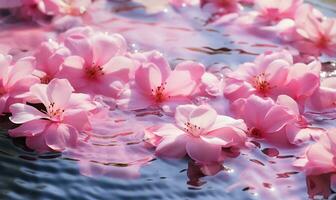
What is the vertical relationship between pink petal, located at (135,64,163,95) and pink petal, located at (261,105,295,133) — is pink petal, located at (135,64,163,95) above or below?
above

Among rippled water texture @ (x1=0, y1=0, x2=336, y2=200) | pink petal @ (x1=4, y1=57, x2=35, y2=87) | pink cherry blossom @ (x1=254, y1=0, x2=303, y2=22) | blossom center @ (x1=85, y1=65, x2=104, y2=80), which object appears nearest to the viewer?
rippled water texture @ (x1=0, y1=0, x2=336, y2=200)

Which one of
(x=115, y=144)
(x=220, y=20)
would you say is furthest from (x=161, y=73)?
(x=220, y=20)

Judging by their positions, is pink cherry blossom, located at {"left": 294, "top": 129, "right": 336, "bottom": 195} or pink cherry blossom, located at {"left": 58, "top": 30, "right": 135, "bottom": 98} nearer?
pink cherry blossom, located at {"left": 294, "top": 129, "right": 336, "bottom": 195}

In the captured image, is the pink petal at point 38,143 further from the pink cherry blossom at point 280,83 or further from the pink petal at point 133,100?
the pink cherry blossom at point 280,83

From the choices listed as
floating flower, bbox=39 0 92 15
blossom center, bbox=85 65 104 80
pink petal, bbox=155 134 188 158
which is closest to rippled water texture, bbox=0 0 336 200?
pink petal, bbox=155 134 188 158

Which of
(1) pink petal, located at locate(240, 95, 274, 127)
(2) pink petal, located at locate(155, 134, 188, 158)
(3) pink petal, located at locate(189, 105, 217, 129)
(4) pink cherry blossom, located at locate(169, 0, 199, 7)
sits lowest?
(2) pink petal, located at locate(155, 134, 188, 158)

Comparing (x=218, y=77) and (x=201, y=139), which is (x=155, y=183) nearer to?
(x=201, y=139)

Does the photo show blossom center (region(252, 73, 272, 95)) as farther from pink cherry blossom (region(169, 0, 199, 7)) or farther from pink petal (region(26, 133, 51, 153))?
pink cherry blossom (region(169, 0, 199, 7))
